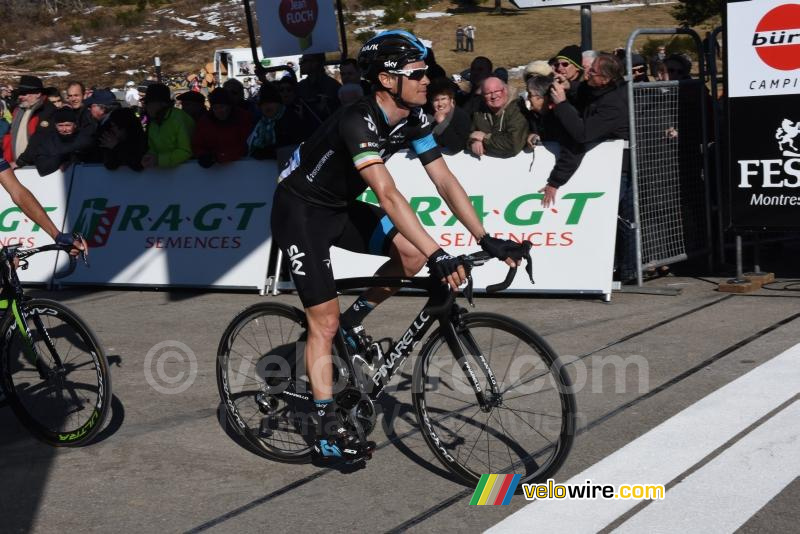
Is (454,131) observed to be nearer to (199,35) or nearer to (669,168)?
(669,168)

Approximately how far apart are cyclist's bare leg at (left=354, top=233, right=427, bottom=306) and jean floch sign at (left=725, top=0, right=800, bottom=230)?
4.98 meters

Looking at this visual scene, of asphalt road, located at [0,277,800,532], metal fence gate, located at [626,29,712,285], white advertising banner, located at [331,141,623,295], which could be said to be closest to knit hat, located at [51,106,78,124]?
white advertising banner, located at [331,141,623,295]

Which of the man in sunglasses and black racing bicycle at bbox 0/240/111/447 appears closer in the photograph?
black racing bicycle at bbox 0/240/111/447

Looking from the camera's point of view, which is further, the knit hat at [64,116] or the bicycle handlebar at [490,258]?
the knit hat at [64,116]

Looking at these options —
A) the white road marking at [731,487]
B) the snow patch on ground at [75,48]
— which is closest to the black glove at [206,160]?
the white road marking at [731,487]

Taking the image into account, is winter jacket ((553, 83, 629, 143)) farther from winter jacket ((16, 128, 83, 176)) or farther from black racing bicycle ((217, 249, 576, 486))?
winter jacket ((16, 128, 83, 176))

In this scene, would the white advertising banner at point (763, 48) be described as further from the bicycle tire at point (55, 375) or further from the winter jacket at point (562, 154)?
the bicycle tire at point (55, 375)

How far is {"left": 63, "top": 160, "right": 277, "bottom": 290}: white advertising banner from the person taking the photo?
1065 centimetres

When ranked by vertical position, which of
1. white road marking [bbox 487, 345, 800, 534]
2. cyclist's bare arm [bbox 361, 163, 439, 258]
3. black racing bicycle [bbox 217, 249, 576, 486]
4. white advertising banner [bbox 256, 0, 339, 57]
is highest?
white advertising banner [bbox 256, 0, 339, 57]

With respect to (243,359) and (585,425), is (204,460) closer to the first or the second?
(243,359)

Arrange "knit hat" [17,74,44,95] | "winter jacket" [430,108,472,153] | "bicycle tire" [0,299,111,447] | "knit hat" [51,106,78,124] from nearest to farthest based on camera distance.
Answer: "bicycle tire" [0,299,111,447], "winter jacket" [430,108,472,153], "knit hat" [51,106,78,124], "knit hat" [17,74,44,95]

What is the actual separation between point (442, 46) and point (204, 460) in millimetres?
69673

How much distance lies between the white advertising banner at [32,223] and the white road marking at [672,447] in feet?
26.3

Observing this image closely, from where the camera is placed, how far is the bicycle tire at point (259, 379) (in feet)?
18.3
